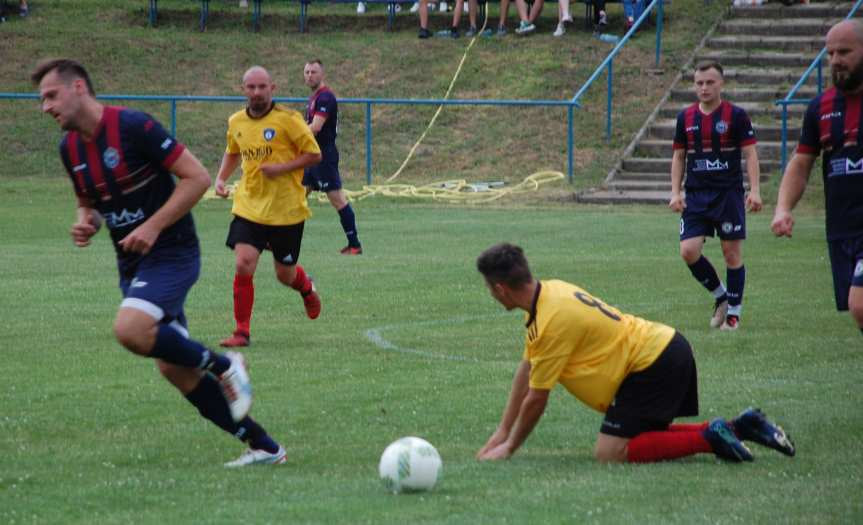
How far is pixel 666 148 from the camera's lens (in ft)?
88.5

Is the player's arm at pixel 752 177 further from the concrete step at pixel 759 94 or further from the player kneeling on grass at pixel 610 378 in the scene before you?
the concrete step at pixel 759 94

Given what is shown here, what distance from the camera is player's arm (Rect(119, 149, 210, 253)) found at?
6.68 m

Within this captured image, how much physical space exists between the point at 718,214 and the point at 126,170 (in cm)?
617

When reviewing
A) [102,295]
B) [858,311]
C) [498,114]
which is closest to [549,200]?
[498,114]

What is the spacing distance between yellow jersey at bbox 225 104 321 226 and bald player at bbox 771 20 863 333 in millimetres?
4722

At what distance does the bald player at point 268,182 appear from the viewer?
1112 centimetres

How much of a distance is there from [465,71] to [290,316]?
19.7 m

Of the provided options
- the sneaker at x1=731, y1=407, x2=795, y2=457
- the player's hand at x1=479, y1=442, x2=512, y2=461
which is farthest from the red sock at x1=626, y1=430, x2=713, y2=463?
the player's hand at x1=479, y1=442, x2=512, y2=461

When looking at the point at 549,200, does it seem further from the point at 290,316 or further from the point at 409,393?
the point at 409,393

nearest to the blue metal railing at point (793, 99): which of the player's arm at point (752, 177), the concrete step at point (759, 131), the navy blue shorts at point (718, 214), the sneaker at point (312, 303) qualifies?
the concrete step at point (759, 131)

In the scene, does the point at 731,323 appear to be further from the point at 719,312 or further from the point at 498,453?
the point at 498,453

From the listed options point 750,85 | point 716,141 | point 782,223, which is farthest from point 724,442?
point 750,85

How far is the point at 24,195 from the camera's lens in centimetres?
2583

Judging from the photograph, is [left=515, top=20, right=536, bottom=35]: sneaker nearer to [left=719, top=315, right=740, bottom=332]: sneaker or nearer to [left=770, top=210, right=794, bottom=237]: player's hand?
[left=719, top=315, right=740, bottom=332]: sneaker
